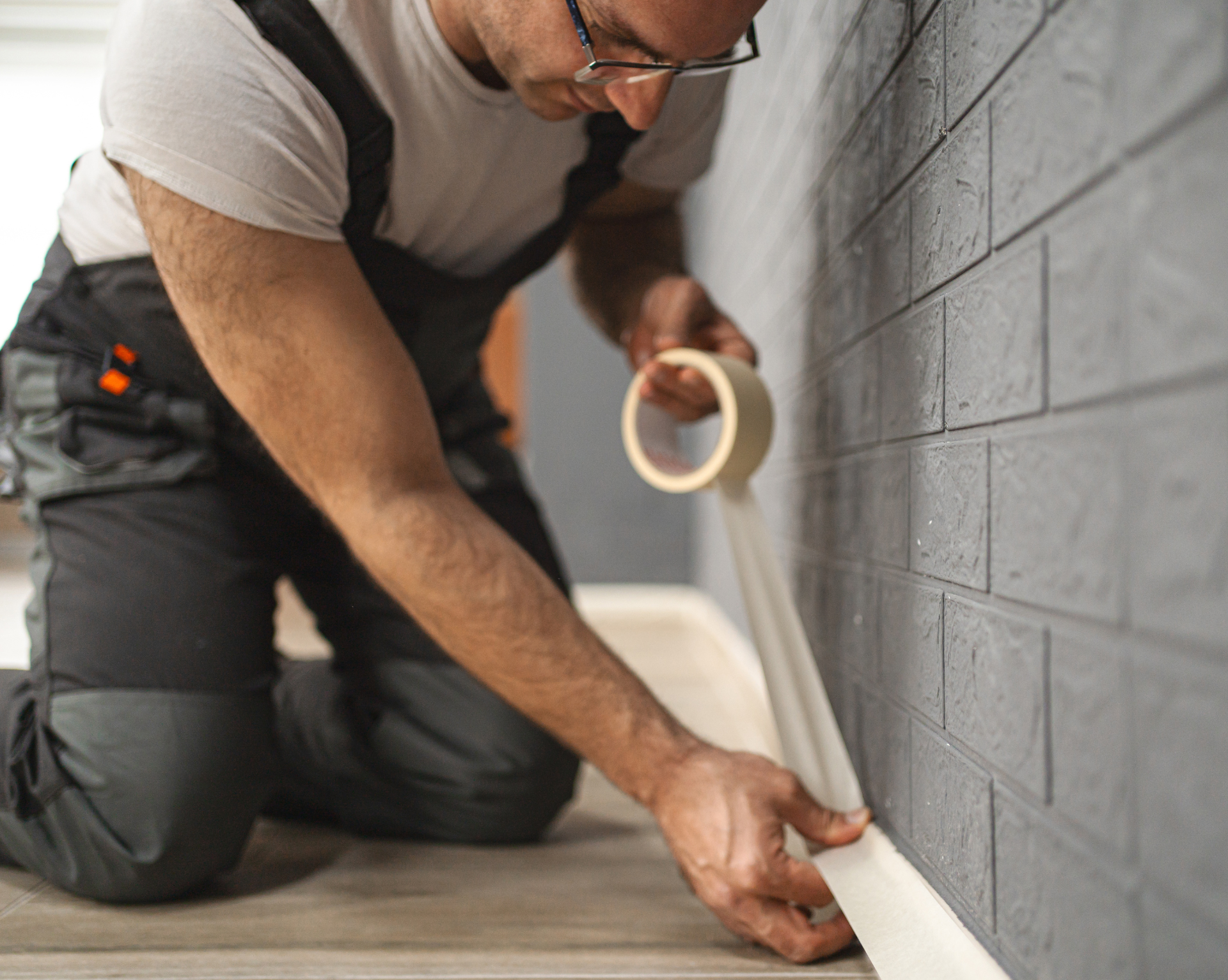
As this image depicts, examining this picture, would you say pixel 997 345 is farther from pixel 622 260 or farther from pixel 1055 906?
pixel 622 260

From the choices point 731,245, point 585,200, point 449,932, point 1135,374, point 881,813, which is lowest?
point 449,932

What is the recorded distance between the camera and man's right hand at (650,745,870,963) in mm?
814

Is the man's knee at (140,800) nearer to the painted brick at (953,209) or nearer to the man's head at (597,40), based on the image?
the man's head at (597,40)

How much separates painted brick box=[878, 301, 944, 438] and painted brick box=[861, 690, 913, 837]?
0.25 m

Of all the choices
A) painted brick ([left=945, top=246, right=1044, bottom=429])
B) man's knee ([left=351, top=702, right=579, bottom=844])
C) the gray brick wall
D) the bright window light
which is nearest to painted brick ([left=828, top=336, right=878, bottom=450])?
the gray brick wall

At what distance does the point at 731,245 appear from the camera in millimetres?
2283

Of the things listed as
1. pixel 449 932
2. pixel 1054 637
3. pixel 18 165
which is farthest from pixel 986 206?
pixel 18 165

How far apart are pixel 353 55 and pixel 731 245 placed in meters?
1.49

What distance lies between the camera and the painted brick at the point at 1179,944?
40 centimetres

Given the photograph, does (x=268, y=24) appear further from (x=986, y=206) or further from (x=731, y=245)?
(x=731, y=245)

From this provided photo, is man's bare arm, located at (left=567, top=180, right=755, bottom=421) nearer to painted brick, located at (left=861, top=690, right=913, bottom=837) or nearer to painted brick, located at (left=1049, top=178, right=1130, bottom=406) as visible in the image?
painted brick, located at (left=861, top=690, right=913, bottom=837)

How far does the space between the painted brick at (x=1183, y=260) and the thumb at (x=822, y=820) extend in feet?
1.71

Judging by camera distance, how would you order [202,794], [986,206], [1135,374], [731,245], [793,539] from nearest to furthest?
[1135,374] < [986,206] < [202,794] < [793,539] < [731,245]

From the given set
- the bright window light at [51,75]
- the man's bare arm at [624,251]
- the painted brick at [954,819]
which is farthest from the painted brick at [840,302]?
the bright window light at [51,75]
